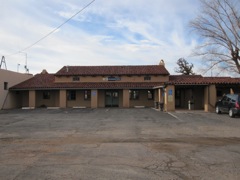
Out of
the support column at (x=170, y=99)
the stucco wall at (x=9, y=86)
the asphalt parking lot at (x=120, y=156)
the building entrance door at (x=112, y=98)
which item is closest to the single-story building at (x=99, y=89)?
the building entrance door at (x=112, y=98)

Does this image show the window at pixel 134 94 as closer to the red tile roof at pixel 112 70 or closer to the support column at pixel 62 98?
the red tile roof at pixel 112 70

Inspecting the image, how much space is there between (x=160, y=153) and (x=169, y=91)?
17955 mm

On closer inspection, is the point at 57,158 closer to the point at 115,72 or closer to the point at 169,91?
the point at 169,91

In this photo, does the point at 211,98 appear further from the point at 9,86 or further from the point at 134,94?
the point at 9,86

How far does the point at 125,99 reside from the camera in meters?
35.2

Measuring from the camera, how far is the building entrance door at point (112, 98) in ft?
122

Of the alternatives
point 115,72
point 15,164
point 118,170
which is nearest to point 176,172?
point 118,170

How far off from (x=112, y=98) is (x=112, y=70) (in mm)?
3896

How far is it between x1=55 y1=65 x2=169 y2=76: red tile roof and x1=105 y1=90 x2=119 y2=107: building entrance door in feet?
7.75

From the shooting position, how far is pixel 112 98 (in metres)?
37.2

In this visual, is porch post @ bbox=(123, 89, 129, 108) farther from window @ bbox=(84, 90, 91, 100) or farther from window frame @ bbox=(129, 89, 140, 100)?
window @ bbox=(84, 90, 91, 100)

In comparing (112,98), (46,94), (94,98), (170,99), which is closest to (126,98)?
(112,98)

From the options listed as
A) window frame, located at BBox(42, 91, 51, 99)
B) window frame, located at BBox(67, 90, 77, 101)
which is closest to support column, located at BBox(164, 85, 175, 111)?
window frame, located at BBox(67, 90, 77, 101)

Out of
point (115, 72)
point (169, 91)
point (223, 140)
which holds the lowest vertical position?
point (223, 140)
